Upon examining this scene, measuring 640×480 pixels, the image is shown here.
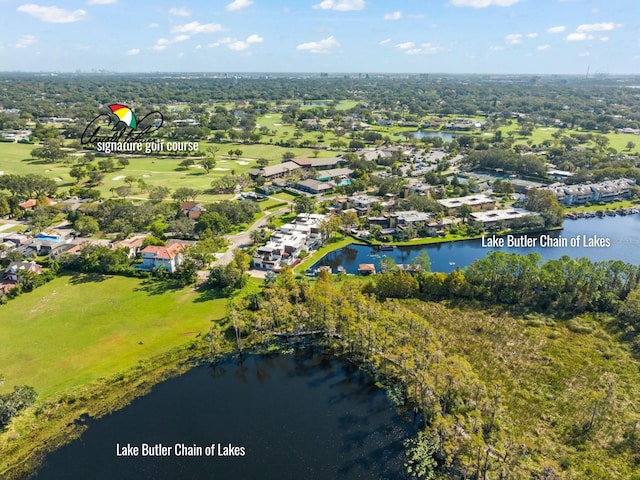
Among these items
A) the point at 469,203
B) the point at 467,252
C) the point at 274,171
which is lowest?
the point at 467,252


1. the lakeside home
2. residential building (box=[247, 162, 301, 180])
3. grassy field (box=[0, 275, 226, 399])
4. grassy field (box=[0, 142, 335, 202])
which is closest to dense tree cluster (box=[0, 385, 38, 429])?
grassy field (box=[0, 275, 226, 399])

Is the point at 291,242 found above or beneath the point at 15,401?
above

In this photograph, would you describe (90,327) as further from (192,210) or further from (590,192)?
(590,192)

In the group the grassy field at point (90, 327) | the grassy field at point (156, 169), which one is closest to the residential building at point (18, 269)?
the grassy field at point (90, 327)

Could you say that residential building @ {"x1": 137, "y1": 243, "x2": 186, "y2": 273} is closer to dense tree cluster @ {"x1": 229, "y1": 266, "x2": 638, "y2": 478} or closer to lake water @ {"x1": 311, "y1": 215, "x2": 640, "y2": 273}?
dense tree cluster @ {"x1": 229, "y1": 266, "x2": 638, "y2": 478}

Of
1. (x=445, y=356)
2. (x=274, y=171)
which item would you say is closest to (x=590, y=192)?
(x=274, y=171)

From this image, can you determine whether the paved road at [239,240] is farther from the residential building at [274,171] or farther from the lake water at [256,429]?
the residential building at [274,171]
